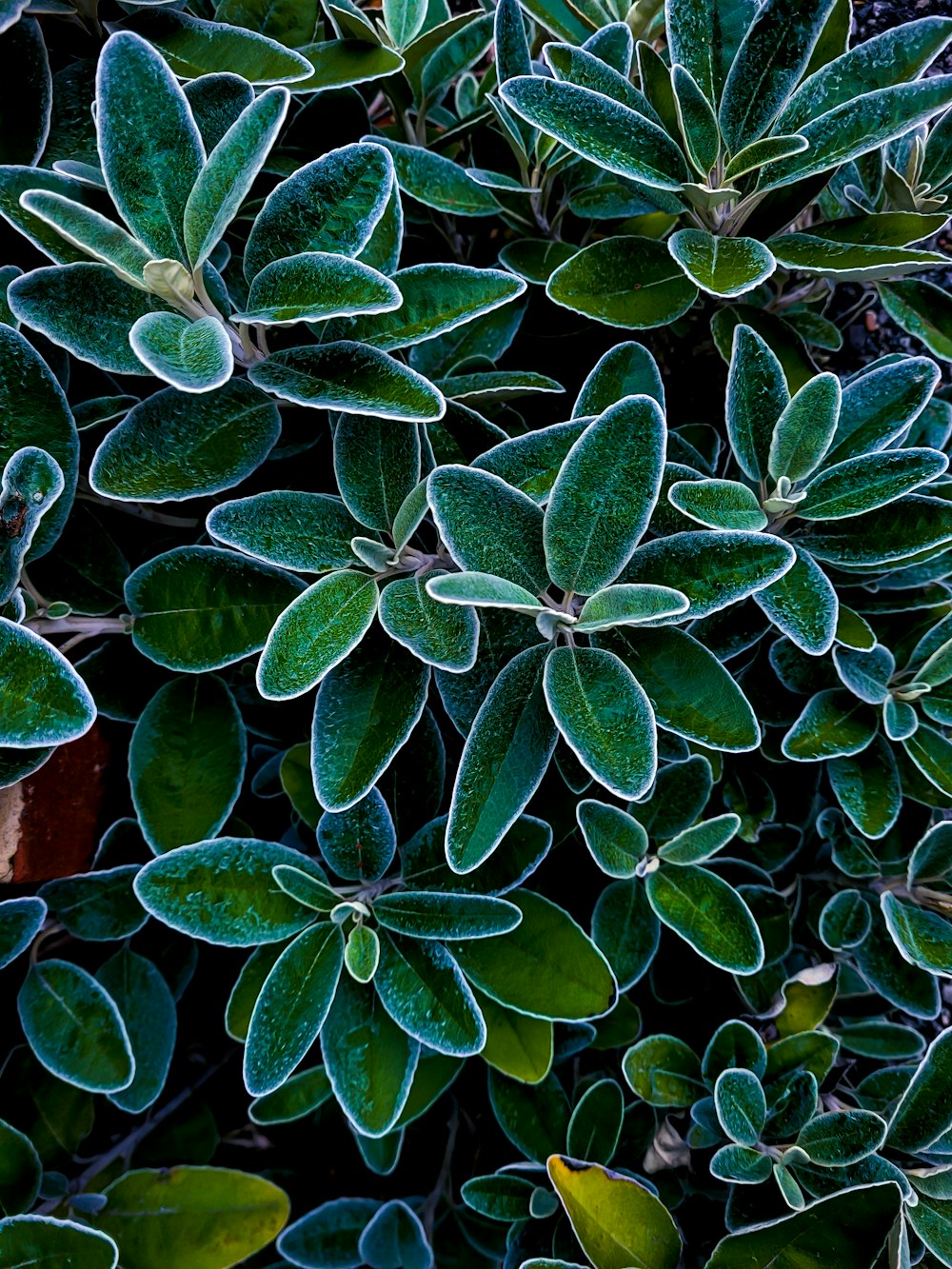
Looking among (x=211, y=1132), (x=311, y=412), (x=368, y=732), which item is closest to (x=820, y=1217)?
(x=368, y=732)

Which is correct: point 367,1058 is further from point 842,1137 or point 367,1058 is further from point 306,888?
point 842,1137

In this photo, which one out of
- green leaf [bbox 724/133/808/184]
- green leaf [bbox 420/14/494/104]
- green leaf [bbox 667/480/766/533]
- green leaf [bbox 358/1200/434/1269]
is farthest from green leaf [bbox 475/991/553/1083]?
green leaf [bbox 420/14/494/104]

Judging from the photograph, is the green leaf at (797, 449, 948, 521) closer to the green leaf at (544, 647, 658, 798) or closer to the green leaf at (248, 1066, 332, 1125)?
the green leaf at (544, 647, 658, 798)

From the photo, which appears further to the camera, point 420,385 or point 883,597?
point 883,597

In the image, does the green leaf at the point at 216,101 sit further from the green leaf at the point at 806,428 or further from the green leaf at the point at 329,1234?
the green leaf at the point at 329,1234

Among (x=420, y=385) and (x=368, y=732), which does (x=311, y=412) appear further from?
(x=368, y=732)

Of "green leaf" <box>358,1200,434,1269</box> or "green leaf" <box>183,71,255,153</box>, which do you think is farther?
"green leaf" <box>358,1200,434,1269</box>

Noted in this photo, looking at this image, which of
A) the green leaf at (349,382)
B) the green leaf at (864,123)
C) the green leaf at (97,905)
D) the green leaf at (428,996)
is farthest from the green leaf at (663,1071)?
the green leaf at (864,123)

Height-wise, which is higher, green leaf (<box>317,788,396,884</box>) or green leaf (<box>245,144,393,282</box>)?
green leaf (<box>245,144,393,282</box>)

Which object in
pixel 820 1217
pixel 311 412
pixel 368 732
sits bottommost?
pixel 820 1217
